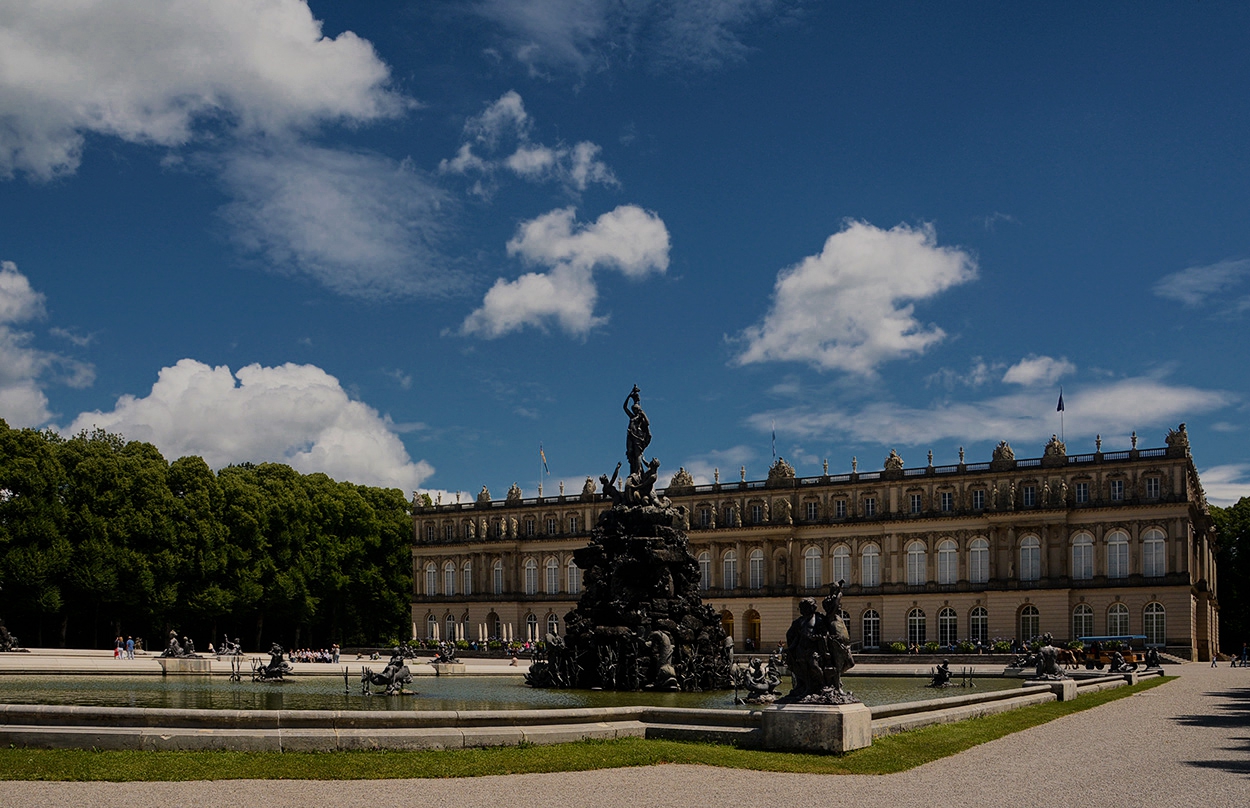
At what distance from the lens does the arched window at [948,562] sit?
8519cm

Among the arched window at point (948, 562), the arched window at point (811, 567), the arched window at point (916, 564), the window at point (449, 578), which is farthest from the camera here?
the window at point (449, 578)

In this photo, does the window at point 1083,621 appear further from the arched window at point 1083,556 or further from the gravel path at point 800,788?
A: the gravel path at point 800,788

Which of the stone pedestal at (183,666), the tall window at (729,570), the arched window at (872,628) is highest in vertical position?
the tall window at (729,570)

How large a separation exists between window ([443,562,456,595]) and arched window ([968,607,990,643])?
46.9 metres

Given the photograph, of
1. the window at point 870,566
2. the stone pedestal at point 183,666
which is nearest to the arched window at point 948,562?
the window at point 870,566

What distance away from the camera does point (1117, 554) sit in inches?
3118

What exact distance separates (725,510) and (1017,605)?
953 inches

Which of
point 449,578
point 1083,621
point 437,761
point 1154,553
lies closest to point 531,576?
point 449,578

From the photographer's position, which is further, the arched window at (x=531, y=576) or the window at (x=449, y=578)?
the window at (x=449, y=578)

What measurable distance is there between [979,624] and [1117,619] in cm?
925

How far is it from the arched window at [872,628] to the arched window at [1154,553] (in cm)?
1912

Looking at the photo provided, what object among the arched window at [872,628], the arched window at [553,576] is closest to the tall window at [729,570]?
the arched window at [872,628]

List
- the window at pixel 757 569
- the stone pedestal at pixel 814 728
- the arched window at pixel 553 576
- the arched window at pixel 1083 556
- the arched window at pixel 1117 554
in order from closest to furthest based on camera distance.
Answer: the stone pedestal at pixel 814 728, the arched window at pixel 1117 554, the arched window at pixel 1083 556, the window at pixel 757 569, the arched window at pixel 553 576

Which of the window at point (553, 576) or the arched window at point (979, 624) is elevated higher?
the window at point (553, 576)
